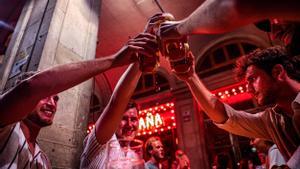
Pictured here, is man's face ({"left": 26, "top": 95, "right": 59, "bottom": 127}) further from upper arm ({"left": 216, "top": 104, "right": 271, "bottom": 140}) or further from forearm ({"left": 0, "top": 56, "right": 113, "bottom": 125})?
upper arm ({"left": 216, "top": 104, "right": 271, "bottom": 140})

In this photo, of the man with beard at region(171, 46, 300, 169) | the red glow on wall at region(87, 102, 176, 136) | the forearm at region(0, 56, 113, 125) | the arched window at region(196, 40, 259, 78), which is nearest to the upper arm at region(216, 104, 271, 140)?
the man with beard at region(171, 46, 300, 169)

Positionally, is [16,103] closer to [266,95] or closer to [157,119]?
[266,95]

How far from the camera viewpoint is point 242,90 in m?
9.03

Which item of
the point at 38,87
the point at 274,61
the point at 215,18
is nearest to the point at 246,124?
the point at 274,61

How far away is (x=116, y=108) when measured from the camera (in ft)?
6.14

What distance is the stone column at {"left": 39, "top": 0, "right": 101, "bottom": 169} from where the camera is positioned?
8.47 ft

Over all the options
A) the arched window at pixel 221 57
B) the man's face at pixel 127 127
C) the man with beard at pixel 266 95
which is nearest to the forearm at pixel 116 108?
the man with beard at pixel 266 95

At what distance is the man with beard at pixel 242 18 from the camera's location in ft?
2.76

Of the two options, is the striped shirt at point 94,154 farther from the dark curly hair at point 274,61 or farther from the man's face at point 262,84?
the dark curly hair at point 274,61

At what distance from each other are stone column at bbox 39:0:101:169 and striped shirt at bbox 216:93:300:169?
2.00 m

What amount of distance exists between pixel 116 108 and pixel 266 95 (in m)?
1.54

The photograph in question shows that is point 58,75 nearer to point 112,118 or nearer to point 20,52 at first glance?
point 112,118

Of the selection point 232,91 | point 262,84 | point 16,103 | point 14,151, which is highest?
point 232,91

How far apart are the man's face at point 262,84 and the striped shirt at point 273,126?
0.39ft
